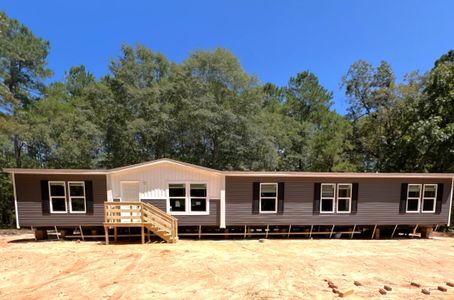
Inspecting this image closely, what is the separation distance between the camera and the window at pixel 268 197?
11515 millimetres

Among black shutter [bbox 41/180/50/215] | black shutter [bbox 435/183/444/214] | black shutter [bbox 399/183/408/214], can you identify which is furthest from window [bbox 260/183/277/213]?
black shutter [bbox 41/180/50/215]

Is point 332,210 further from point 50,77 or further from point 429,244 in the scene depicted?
point 50,77

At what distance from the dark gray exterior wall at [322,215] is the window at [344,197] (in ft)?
0.77

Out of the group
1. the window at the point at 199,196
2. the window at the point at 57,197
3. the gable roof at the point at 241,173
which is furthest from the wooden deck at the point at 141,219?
the window at the point at 57,197

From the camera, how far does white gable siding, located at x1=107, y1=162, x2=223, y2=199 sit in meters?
11.0

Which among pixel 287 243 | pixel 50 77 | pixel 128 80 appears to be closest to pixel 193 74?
pixel 128 80

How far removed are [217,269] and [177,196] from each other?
15.9ft

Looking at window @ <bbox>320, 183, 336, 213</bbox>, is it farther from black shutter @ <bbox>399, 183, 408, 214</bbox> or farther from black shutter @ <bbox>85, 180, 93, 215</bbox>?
black shutter @ <bbox>85, 180, 93, 215</bbox>

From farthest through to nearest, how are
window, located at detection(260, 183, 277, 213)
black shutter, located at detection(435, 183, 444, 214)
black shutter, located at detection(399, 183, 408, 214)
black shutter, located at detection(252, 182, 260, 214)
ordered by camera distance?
black shutter, located at detection(435, 183, 444, 214)
black shutter, located at detection(399, 183, 408, 214)
window, located at detection(260, 183, 277, 213)
black shutter, located at detection(252, 182, 260, 214)

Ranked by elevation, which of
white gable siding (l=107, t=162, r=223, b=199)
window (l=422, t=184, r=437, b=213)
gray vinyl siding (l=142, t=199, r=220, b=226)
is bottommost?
gray vinyl siding (l=142, t=199, r=220, b=226)

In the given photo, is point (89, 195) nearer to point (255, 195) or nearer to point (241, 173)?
point (241, 173)

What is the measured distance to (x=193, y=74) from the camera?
65.3 feet

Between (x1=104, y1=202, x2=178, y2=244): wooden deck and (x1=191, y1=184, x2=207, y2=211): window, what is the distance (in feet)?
3.58

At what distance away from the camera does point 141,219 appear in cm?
1036
